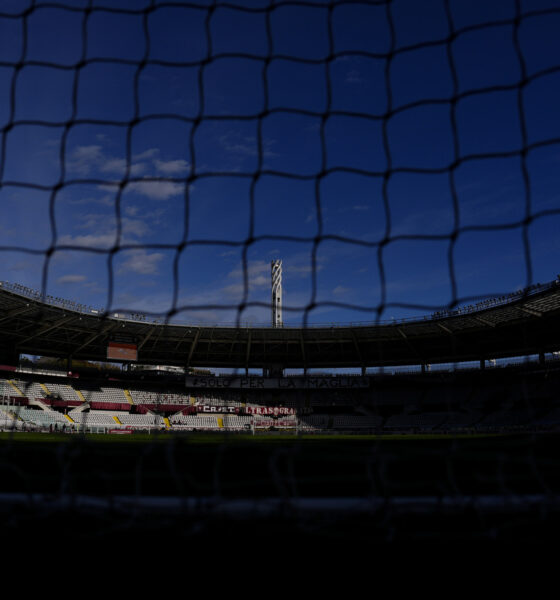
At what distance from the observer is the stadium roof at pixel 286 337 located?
22.5 metres

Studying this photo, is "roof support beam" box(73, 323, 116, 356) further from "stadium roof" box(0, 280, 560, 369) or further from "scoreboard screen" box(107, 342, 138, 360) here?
"scoreboard screen" box(107, 342, 138, 360)

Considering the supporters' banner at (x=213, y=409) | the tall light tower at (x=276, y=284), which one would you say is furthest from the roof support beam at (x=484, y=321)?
the supporters' banner at (x=213, y=409)

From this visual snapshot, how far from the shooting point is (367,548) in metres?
1.64

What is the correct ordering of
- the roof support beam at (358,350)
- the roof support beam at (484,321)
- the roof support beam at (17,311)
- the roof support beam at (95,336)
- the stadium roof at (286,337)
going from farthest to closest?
the roof support beam at (358,350)
the roof support beam at (95,336)
the roof support beam at (484,321)
the stadium roof at (286,337)
the roof support beam at (17,311)

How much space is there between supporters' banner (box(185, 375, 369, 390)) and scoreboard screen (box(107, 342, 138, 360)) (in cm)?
548

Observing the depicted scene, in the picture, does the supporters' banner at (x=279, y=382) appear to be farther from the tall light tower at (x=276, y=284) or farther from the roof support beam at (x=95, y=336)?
the roof support beam at (x=95, y=336)

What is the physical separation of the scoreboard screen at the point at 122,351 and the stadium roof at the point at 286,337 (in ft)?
1.62

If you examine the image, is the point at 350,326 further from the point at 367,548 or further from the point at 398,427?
the point at 367,548

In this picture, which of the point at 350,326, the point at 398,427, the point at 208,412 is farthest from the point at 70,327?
the point at 398,427

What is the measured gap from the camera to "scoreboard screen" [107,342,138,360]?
27.4 meters

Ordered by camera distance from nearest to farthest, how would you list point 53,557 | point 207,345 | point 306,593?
point 306,593 < point 53,557 < point 207,345

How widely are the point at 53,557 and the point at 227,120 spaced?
3148 mm

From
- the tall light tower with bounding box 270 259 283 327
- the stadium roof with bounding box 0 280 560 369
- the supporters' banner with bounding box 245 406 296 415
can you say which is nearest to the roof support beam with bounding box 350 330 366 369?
the stadium roof with bounding box 0 280 560 369

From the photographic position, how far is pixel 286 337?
2920cm
